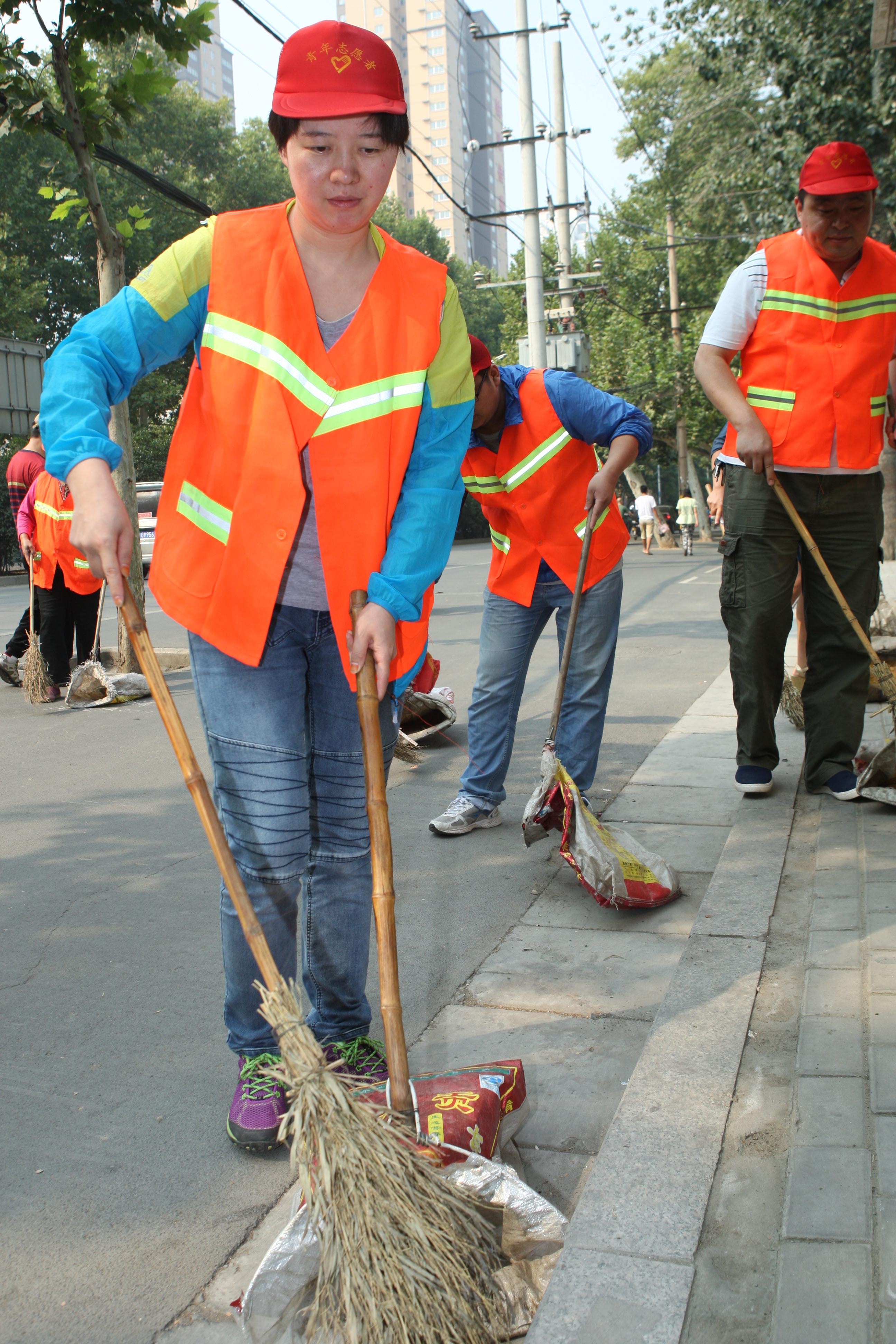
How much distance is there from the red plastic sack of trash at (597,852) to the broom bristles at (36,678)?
17.5ft

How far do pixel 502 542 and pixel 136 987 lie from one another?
2141mm

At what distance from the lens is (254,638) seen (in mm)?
2326

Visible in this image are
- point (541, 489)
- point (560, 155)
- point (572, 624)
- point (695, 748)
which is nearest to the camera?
point (572, 624)

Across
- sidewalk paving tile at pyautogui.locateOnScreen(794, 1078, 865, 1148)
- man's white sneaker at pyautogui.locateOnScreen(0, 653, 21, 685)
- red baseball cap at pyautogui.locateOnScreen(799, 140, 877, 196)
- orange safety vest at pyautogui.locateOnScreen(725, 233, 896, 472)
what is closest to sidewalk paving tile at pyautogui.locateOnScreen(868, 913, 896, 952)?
sidewalk paving tile at pyautogui.locateOnScreen(794, 1078, 865, 1148)

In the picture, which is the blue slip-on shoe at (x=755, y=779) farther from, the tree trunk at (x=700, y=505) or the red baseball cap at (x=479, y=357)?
the tree trunk at (x=700, y=505)

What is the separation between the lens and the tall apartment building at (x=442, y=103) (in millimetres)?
144750

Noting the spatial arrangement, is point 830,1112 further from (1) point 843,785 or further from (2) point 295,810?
(1) point 843,785

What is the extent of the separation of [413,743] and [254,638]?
12.4 feet

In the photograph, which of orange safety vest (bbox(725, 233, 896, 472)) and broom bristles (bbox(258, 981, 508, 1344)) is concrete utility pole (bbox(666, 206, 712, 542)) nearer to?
orange safety vest (bbox(725, 233, 896, 472))

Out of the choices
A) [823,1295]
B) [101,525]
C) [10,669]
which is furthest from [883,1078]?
[10,669]

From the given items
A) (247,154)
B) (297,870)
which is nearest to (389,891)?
(297,870)

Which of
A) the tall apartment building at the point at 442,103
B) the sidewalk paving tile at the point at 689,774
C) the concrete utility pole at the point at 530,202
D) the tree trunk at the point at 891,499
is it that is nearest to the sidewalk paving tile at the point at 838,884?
the sidewalk paving tile at the point at 689,774

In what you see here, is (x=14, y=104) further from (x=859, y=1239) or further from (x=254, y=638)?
(x=859, y=1239)

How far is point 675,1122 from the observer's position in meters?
2.40
